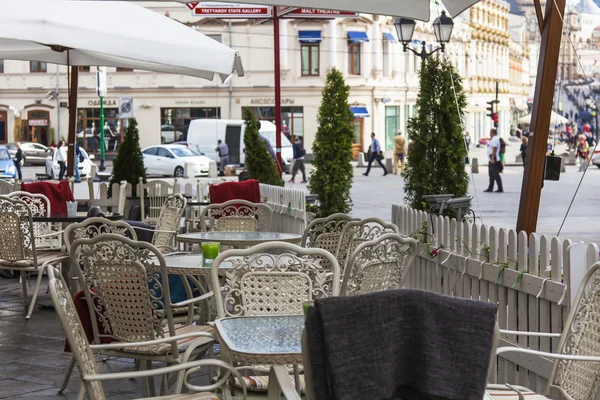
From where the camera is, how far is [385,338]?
3.00 metres

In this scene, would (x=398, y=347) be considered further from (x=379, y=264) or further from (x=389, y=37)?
(x=389, y=37)

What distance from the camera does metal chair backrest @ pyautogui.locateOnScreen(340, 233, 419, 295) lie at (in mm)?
5090

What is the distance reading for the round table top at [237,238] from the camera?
745 centimetres

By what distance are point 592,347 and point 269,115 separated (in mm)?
49928

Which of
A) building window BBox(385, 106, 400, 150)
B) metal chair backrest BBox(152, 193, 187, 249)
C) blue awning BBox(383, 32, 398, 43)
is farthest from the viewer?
building window BBox(385, 106, 400, 150)

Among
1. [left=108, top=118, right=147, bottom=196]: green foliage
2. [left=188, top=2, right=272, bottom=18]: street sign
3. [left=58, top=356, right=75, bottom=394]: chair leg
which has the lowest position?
[left=58, top=356, right=75, bottom=394]: chair leg

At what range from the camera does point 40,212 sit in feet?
32.8

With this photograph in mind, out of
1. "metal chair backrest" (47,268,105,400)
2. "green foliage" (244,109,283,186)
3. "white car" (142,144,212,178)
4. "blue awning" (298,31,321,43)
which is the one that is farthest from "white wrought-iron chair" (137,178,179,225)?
"blue awning" (298,31,321,43)

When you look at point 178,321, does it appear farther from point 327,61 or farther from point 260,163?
point 327,61

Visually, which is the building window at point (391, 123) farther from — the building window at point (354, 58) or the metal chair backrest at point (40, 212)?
the metal chair backrest at point (40, 212)

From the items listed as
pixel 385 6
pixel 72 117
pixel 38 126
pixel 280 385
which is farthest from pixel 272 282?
pixel 38 126

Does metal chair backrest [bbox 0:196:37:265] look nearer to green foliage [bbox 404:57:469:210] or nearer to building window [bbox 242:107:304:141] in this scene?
green foliage [bbox 404:57:469:210]

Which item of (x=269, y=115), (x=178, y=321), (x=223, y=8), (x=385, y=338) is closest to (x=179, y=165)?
(x=269, y=115)

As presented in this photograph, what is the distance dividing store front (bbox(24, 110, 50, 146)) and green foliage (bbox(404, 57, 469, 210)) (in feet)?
153
